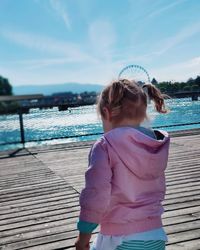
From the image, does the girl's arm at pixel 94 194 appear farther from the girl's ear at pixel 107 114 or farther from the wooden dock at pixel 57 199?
the wooden dock at pixel 57 199

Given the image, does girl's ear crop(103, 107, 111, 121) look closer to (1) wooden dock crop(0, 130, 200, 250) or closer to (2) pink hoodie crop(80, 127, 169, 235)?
(2) pink hoodie crop(80, 127, 169, 235)

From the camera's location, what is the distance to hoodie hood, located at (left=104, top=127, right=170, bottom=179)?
1.75m

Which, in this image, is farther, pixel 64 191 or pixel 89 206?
pixel 64 191

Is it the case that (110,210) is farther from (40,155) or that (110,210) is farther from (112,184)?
(40,155)

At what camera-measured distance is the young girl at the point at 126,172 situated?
5.71ft

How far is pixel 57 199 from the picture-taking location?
482 cm

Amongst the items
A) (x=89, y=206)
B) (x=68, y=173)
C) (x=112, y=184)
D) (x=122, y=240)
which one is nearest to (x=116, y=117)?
(x=112, y=184)

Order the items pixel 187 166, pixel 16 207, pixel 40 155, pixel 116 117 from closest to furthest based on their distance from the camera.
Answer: pixel 116 117, pixel 16 207, pixel 187 166, pixel 40 155

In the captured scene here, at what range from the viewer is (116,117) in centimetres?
179

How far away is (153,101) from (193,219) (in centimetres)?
210

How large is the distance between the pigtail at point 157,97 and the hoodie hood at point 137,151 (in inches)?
9.5

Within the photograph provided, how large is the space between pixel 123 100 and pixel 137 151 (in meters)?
0.24

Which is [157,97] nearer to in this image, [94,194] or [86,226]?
[94,194]

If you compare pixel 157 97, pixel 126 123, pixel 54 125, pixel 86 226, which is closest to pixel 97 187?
pixel 86 226
